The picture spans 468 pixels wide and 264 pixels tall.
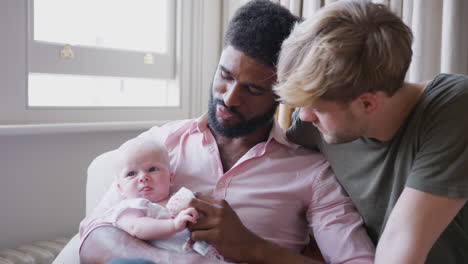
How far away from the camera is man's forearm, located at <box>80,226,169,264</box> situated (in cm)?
125

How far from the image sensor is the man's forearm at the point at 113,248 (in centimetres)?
125

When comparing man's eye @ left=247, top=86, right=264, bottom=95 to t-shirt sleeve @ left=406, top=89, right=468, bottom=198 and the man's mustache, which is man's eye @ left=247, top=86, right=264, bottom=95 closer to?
the man's mustache

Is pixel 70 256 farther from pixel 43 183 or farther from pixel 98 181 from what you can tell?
pixel 43 183

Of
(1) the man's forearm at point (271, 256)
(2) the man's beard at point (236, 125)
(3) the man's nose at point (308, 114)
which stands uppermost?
(3) the man's nose at point (308, 114)

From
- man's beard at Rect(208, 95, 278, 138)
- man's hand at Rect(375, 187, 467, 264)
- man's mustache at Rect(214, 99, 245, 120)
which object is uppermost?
man's mustache at Rect(214, 99, 245, 120)

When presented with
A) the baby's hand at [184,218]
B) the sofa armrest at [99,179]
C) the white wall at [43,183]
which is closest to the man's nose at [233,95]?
the baby's hand at [184,218]

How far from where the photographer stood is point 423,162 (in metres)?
1.08

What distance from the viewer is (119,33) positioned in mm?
2373

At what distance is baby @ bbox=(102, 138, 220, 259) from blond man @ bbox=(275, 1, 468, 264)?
1.32 feet

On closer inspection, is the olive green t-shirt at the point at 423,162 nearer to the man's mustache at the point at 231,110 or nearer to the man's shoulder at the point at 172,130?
the man's mustache at the point at 231,110

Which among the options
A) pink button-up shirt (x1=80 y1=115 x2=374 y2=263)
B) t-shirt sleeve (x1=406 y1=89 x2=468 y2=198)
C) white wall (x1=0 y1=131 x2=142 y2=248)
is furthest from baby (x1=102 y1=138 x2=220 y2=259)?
white wall (x1=0 y1=131 x2=142 y2=248)

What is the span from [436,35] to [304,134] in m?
0.66

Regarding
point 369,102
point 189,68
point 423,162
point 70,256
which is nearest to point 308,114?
point 369,102

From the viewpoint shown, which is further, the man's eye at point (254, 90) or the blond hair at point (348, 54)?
the man's eye at point (254, 90)
